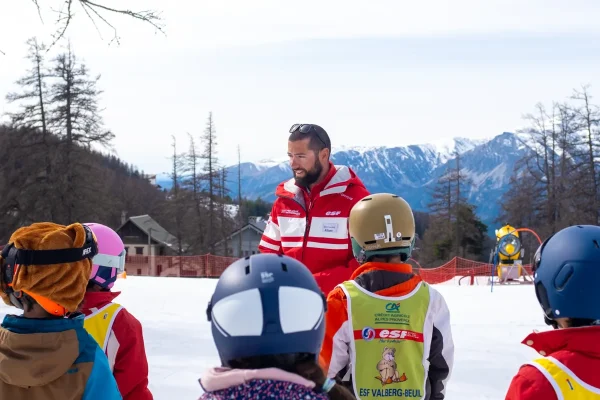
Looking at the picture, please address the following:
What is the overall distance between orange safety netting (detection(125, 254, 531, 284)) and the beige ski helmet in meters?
20.0

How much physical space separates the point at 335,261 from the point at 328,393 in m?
2.14

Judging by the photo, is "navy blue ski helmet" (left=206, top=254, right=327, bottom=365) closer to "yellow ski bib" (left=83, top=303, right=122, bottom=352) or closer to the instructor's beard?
"yellow ski bib" (left=83, top=303, right=122, bottom=352)

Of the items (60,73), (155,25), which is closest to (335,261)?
(155,25)

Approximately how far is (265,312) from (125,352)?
1631 millimetres

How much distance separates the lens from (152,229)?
58.1 metres

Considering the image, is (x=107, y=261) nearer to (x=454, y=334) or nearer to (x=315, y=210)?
(x=315, y=210)

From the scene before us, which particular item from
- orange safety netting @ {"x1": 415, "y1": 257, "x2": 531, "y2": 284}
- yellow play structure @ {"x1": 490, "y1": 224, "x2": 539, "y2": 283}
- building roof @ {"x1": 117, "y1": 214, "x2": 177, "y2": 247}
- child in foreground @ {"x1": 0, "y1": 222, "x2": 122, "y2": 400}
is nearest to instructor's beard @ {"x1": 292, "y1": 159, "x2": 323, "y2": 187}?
child in foreground @ {"x1": 0, "y1": 222, "x2": 122, "y2": 400}

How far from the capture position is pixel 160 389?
5379 millimetres

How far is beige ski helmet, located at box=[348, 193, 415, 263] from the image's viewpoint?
2.98m

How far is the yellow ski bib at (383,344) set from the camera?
9.34 feet

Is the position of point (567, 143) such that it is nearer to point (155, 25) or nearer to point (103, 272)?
point (155, 25)

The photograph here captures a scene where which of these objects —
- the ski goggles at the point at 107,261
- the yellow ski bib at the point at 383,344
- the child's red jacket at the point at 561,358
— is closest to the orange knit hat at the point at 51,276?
the ski goggles at the point at 107,261

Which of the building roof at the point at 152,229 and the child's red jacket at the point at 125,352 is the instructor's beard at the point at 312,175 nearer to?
the child's red jacket at the point at 125,352

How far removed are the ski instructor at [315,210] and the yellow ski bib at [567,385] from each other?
69.6 inches
